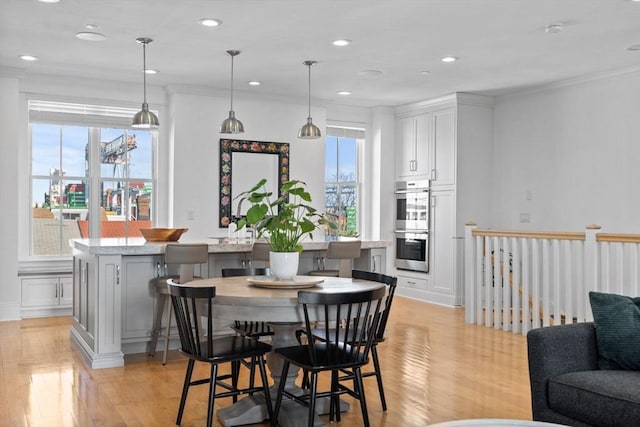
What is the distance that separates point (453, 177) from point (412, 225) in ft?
3.21

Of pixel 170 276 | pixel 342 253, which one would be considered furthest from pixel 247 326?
pixel 342 253

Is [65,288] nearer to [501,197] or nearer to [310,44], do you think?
[310,44]

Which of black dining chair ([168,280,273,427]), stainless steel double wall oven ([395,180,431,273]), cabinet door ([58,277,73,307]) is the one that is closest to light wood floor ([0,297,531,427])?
black dining chair ([168,280,273,427])

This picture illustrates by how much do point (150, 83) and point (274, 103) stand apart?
1.57 metres

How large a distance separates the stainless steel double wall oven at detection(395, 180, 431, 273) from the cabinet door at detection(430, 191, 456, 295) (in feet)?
0.41

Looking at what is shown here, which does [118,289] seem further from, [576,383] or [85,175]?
[576,383]

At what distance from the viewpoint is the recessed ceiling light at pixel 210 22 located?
16.1 feet

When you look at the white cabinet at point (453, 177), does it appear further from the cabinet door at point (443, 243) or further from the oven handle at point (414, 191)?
the oven handle at point (414, 191)

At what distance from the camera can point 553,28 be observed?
5.03 meters

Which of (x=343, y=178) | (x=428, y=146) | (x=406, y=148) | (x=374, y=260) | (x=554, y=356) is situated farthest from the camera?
(x=343, y=178)

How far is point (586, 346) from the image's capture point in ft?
9.64

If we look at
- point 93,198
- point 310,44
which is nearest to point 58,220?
point 93,198

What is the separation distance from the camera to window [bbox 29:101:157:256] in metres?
7.12

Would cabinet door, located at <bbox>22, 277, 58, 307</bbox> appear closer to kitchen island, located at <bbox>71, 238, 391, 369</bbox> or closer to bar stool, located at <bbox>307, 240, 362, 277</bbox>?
kitchen island, located at <bbox>71, 238, 391, 369</bbox>
